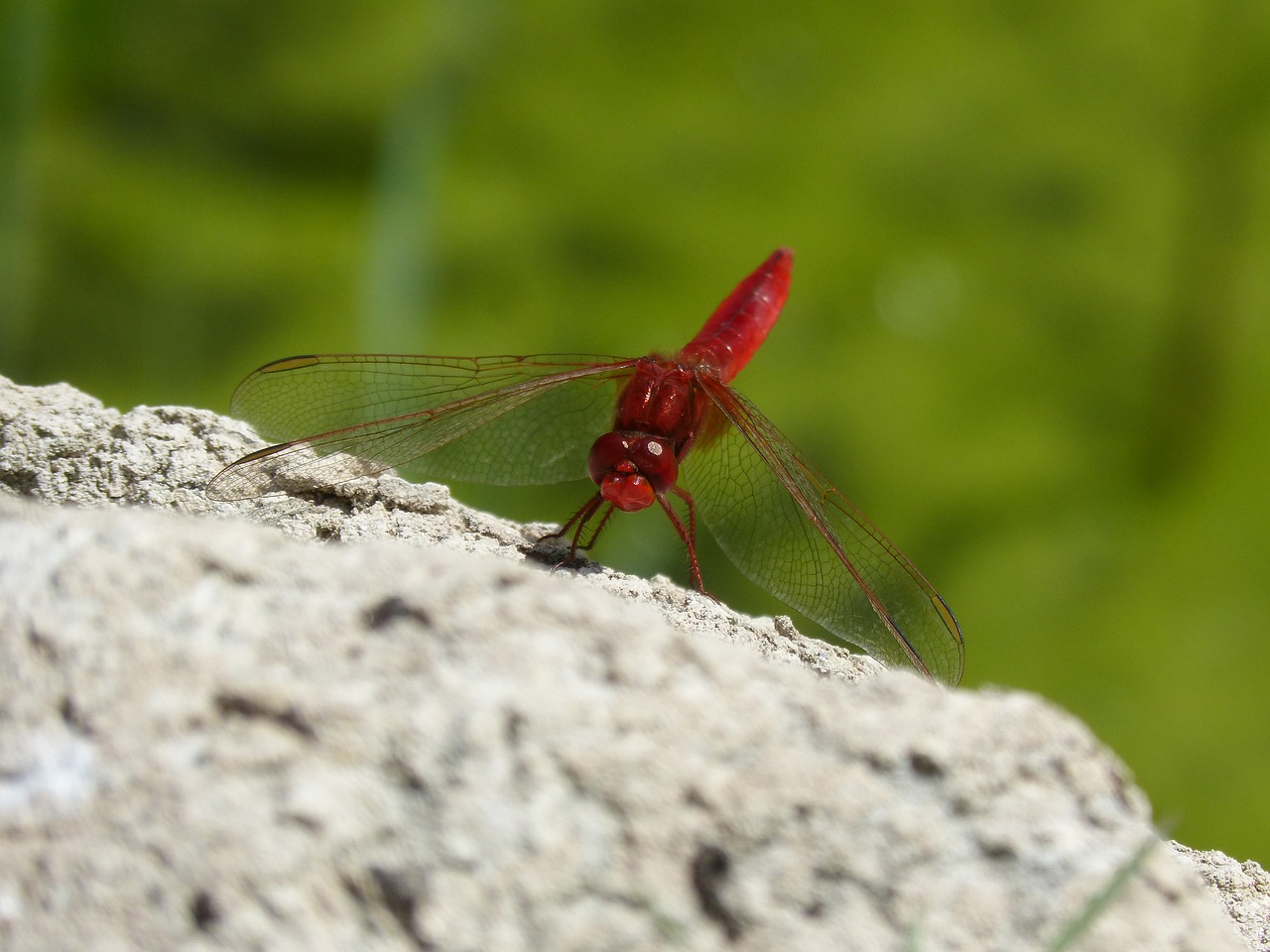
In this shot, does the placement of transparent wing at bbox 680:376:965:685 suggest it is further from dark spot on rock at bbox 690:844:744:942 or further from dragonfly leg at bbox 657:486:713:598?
dark spot on rock at bbox 690:844:744:942

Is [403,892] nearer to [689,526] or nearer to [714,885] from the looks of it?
[714,885]

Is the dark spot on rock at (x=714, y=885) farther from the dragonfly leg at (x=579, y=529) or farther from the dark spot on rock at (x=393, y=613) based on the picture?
the dragonfly leg at (x=579, y=529)

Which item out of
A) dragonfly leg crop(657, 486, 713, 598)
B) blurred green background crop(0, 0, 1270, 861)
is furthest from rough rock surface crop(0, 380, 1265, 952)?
blurred green background crop(0, 0, 1270, 861)

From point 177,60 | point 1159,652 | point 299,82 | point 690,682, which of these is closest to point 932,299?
point 1159,652

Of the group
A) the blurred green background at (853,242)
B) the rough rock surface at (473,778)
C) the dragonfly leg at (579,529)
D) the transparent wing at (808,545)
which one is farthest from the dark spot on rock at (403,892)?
the blurred green background at (853,242)

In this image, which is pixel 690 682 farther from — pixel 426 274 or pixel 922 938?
pixel 426 274

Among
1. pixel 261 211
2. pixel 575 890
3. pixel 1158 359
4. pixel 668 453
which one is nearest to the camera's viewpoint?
pixel 575 890
